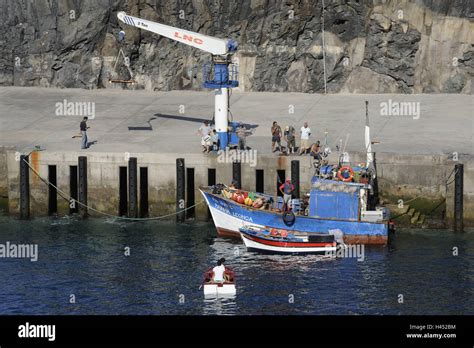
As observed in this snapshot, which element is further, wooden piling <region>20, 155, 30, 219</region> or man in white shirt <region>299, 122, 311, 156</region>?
wooden piling <region>20, 155, 30, 219</region>

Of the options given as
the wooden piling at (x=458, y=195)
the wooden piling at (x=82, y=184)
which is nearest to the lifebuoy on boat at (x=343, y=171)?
the wooden piling at (x=458, y=195)

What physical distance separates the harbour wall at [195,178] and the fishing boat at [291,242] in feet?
19.6

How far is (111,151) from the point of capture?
7181 cm

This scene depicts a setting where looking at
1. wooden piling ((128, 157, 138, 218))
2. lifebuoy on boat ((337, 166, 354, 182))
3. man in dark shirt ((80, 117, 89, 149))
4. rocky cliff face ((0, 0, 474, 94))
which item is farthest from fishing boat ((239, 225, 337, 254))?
rocky cliff face ((0, 0, 474, 94))

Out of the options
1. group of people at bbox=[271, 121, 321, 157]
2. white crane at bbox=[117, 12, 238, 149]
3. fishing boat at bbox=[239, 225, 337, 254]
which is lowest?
fishing boat at bbox=[239, 225, 337, 254]

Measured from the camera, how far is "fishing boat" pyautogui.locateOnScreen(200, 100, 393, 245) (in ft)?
214

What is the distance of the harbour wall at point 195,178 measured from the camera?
2712 inches

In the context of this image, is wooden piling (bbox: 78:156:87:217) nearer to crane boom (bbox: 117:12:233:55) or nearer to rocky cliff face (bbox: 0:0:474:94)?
crane boom (bbox: 117:12:233:55)

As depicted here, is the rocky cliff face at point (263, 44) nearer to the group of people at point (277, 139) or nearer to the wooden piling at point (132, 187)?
the group of people at point (277, 139)

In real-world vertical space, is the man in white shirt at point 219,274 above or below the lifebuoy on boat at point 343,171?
below

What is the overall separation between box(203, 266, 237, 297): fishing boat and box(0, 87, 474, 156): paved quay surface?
1512cm

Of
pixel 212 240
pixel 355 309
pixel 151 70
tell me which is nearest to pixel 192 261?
pixel 212 240

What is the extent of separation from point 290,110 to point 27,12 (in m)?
17.1

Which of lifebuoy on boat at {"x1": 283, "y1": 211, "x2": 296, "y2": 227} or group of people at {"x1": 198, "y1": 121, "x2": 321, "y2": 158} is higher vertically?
group of people at {"x1": 198, "y1": 121, "x2": 321, "y2": 158}
